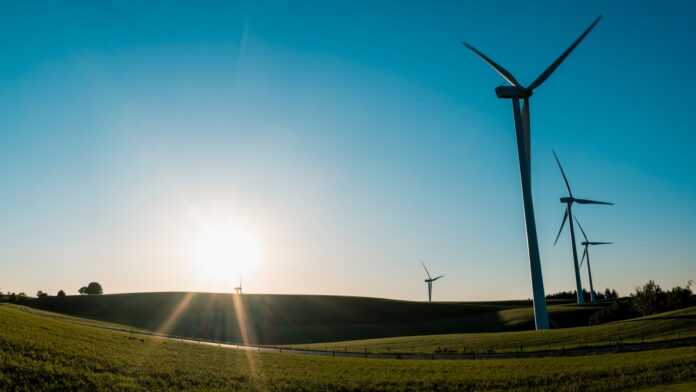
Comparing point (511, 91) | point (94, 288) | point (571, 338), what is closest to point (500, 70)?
point (511, 91)

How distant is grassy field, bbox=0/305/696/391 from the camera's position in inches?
1189

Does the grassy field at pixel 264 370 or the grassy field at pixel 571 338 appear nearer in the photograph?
the grassy field at pixel 264 370

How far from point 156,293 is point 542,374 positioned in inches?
5785

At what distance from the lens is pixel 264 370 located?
41.8m

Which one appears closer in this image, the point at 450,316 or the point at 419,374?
the point at 419,374

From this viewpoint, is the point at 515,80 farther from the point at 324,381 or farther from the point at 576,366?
the point at 324,381

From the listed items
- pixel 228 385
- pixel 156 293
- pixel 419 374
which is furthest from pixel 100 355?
pixel 156 293

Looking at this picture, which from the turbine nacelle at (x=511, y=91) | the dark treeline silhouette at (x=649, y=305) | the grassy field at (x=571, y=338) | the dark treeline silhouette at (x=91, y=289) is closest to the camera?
the grassy field at (x=571, y=338)

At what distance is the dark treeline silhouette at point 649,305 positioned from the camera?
316 ft

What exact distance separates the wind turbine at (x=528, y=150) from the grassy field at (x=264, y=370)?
23.8 m

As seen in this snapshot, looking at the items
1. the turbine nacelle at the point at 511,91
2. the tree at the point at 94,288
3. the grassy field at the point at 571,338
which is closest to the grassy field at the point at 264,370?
the grassy field at the point at 571,338

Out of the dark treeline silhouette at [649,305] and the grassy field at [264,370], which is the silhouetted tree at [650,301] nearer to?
the dark treeline silhouette at [649,305]

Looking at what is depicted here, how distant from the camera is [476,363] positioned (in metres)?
45.6

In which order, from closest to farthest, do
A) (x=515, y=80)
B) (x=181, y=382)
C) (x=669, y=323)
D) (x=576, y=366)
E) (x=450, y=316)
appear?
(x=181, y=382), (x=576, y=366), (x=669, y=323), (x=515, y=80), (x=450, y=316)
